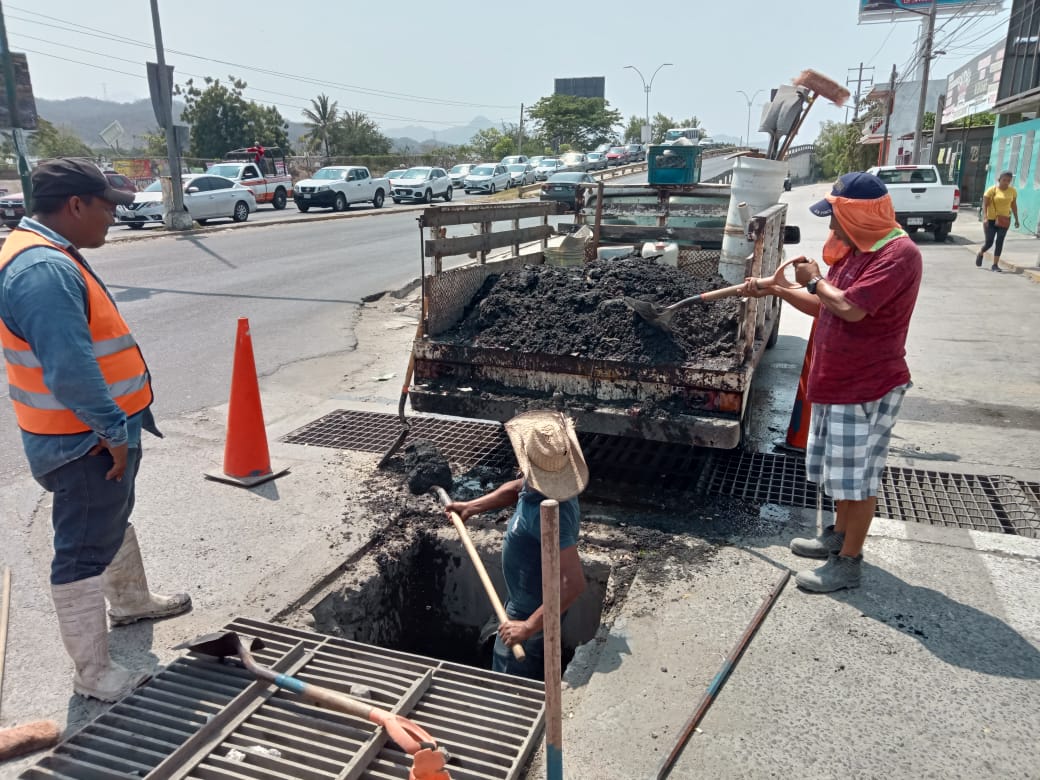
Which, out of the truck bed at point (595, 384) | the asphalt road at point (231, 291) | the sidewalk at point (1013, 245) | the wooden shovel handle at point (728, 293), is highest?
the wooden shovel handle at point (728, 293)

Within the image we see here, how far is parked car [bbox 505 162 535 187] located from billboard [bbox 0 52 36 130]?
26462 mm

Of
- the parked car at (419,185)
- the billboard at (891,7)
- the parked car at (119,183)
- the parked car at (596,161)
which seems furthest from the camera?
the billboard at (891,7)

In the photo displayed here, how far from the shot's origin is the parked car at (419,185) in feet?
105

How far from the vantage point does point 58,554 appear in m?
2.89

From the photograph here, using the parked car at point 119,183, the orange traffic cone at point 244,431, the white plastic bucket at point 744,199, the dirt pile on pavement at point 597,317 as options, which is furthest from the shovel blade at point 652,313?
the parked car at point 119,183

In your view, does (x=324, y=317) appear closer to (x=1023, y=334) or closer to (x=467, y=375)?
(x=467, y=375)

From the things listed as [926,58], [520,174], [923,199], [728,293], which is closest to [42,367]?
[728,293]

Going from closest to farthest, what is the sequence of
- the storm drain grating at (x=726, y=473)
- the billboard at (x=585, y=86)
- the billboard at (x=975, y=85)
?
the storm drain grating at (x=726, y=473) → the billboard at (x=975, y=85) → the billboard at (x=585, y=86)

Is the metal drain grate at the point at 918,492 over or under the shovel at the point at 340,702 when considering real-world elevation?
under

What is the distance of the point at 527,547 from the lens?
3180 mm

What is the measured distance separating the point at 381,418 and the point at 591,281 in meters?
2.07

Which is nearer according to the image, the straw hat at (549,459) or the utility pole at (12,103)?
the straw hat at (549,459)

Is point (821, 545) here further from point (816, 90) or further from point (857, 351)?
point (816, 90)

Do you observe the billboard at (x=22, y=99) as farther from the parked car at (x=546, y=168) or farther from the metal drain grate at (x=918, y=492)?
the parked car at (x=546, y=168)
